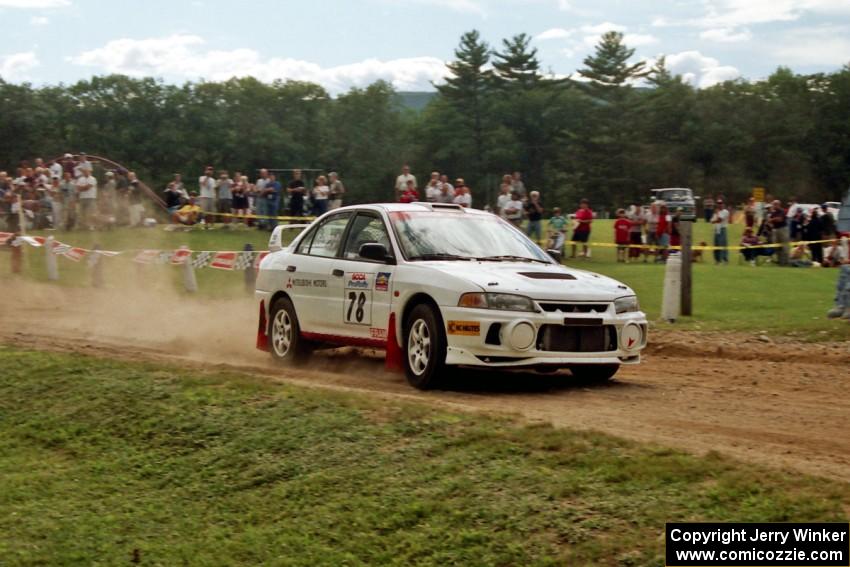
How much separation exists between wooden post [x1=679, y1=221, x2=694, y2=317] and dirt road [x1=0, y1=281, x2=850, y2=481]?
82.3 inches

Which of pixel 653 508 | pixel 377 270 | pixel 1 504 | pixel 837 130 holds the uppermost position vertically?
pixel 837 130

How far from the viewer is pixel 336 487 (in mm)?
6715

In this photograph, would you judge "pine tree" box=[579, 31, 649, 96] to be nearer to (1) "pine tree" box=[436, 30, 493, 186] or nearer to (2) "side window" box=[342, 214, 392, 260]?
(1) "pine tree" box=[436, 30, 493, 186]

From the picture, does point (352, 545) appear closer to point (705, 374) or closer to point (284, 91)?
point (705, 374)

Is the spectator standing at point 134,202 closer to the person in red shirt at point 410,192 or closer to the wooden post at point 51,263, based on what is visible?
the wooden post at point 51,263

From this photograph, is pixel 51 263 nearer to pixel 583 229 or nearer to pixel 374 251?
pixel 583 229

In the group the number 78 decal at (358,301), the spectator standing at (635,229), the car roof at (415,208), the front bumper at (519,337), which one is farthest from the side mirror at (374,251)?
the spectator standing at (635,229)

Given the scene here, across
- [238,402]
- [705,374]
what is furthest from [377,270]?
[705,374]

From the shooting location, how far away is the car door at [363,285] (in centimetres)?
1055

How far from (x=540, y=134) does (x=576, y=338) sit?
3611 inches

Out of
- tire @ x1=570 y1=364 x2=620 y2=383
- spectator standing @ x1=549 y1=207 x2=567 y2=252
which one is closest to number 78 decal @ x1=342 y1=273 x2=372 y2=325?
tire @ x1=570 y1=364 x2=620 y2=383

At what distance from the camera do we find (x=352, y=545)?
5.94 meters

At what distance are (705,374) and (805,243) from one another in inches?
710

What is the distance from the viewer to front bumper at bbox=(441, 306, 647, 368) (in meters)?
9.48
